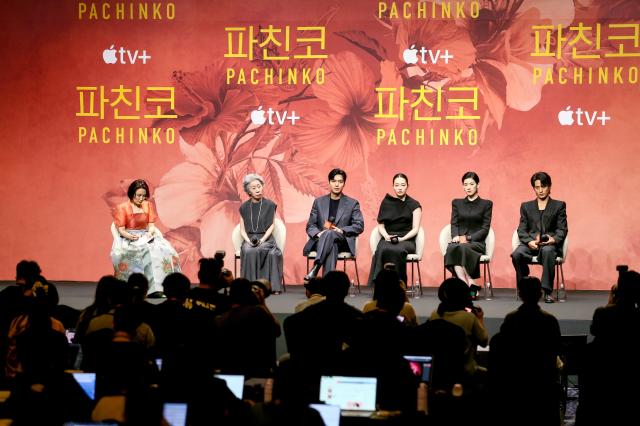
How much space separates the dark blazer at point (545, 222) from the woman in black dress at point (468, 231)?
0.30 metres

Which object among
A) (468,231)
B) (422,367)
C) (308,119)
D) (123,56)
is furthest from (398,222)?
(422,367)

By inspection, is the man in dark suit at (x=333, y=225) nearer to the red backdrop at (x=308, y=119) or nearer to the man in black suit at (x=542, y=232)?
the red backdrop at (x=308, y=119)

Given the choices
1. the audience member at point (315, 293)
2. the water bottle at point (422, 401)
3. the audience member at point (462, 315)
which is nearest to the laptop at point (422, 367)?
the audience member at point (462, 315)

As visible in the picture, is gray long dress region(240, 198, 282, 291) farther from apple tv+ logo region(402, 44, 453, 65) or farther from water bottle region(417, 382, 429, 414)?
water bottle region(417, 382, 429, 414)

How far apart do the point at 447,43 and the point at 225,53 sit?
214 cm

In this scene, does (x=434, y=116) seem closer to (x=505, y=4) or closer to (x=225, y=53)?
(x=505, y=4)

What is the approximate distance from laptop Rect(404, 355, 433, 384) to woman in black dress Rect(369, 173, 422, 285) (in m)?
3.90

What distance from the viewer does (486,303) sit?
25.2 ft

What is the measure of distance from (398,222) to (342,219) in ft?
1.61

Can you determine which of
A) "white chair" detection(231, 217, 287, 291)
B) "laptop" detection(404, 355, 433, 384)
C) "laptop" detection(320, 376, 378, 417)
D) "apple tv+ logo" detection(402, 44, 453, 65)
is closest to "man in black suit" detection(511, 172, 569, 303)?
"apple tv+ logo" detection(402, 44, 453, 65)

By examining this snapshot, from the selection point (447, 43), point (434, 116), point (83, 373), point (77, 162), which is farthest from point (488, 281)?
point (83, 373)

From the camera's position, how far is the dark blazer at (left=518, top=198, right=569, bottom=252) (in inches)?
312

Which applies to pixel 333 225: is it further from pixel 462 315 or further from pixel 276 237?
pixel 462 315

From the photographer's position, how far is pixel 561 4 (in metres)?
8.76
